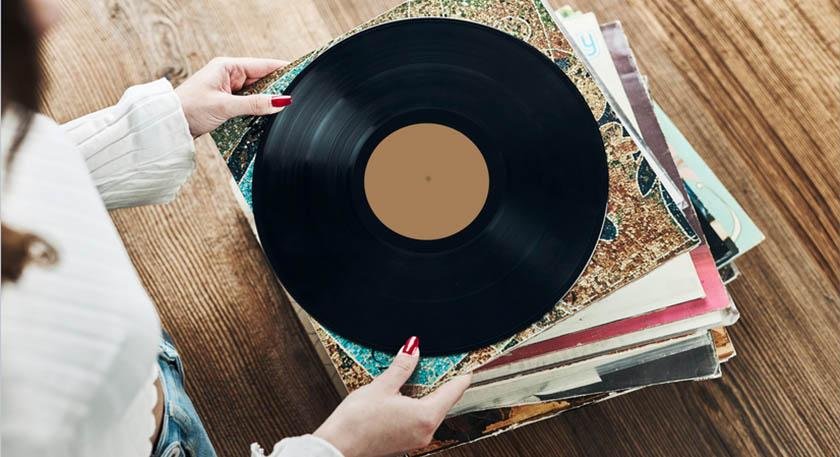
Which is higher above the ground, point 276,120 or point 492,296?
point 276,120

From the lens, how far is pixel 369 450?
1.91 feet

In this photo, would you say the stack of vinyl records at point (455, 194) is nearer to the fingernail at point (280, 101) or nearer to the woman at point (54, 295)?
the fingernail at point (280, 101)

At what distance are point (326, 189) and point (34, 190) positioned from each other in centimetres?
28

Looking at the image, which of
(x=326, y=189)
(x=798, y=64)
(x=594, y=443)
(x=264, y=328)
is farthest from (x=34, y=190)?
(x=798, y=64)

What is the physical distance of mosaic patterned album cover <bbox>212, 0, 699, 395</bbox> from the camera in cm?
57

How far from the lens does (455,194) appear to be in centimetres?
Result: 60

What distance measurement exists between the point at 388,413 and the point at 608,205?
0.25m

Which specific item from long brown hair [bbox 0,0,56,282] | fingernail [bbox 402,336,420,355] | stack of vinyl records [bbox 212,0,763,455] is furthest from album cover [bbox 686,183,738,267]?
long brown hair [bbox 0,0,56,282]

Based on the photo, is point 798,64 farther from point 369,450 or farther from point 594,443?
point 369,450

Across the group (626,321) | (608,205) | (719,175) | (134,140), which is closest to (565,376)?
(626,321)

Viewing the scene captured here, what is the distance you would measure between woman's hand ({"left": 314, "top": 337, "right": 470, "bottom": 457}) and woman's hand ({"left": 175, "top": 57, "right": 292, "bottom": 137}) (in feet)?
0.79

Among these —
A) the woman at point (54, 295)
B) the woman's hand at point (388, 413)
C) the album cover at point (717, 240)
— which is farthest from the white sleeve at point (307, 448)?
the album cover at point (717, 240)

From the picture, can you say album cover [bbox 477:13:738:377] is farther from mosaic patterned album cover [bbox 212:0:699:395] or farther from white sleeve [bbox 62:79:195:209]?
white sleeve [bbox 62:79:195:209]

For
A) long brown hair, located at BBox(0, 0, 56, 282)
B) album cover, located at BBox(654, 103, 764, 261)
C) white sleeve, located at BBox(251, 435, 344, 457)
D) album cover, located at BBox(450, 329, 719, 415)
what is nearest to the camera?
long brown hair, located at BBox(0, 0, 56, 282)
